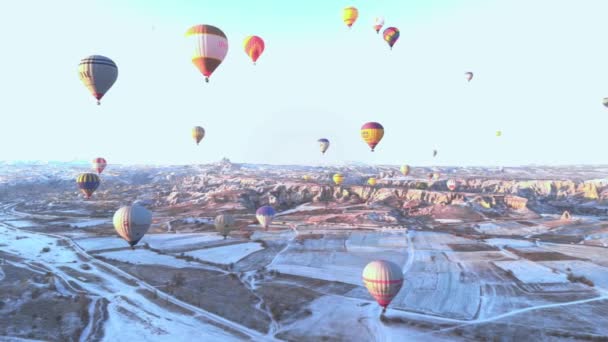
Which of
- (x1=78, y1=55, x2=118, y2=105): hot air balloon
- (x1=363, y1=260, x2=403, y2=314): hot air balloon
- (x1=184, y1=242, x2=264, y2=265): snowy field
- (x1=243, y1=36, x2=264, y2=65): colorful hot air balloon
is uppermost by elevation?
(x1=243, y1=36, x2=264, y2=65): colorful hot air balloon

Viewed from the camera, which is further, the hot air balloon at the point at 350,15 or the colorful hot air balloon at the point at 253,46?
the hot air balloon at the point at 350,15

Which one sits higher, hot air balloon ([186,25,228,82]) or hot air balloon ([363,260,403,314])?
hot air balloon ([186,25,228,82])

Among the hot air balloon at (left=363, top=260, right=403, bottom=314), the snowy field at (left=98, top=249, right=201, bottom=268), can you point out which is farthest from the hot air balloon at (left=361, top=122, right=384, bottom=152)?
the hot air balloon at (left=363, top=260, right=403, bottom=314)

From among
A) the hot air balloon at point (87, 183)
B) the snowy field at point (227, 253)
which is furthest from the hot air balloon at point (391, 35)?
the hot air balloon at point (87, 183)

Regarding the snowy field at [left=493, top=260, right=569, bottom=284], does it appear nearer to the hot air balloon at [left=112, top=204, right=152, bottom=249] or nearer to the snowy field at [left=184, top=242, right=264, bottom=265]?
the snowy field at [left=184, top=242, right=264, bottom=265]

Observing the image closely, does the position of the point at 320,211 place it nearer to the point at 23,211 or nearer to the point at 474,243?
the point at 474,243

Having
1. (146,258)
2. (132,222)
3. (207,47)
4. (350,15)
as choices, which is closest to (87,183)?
(146,258)

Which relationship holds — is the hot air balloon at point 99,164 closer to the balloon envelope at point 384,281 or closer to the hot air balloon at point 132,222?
the hot air balloon at point 132,222
